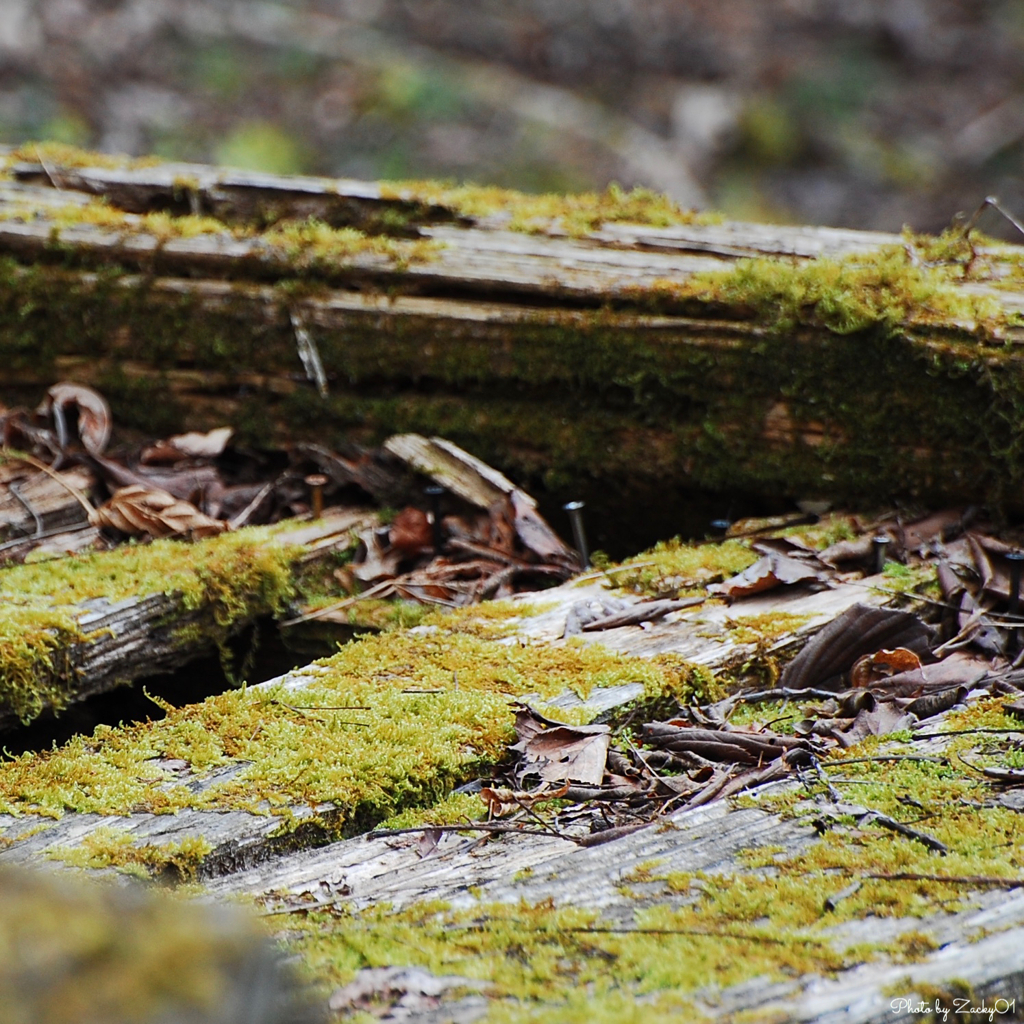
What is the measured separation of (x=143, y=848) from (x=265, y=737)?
→ 0.37 m

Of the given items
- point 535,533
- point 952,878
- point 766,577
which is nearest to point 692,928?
point 952,878

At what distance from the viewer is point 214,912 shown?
0.80m

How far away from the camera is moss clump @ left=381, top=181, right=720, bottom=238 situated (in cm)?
348

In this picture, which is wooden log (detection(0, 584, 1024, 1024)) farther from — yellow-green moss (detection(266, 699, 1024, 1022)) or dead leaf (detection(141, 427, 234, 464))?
dead leaf (detection(141, 427, 234, 464))

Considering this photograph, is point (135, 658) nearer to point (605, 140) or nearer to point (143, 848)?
point (143, 848)

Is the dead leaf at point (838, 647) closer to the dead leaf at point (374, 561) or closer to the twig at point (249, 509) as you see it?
the dead leaf at point (374, 561)

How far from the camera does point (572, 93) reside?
1023cm

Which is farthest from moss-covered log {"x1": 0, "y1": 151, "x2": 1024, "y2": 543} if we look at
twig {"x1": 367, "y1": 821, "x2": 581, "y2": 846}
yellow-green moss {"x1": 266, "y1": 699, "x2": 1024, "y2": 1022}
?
twig {"x1": 367, "y1": 821, "x2": 581, "y2": 846}

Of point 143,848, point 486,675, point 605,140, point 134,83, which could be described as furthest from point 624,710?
point 134,83

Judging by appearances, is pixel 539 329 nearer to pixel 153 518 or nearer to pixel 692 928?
pixel 153 518

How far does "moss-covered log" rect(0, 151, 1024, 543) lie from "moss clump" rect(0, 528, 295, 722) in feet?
2.68

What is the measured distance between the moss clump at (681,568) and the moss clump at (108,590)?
2.99ft

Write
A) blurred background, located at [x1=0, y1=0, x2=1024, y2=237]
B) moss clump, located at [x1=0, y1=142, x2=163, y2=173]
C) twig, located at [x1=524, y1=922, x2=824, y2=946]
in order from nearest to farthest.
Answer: twig, located at [x1=524, y1=922, x2=824, y2=946] < moss clump, located at [x1=0, y1=142, x2=163, y2=173] < blurred background, located at [x1=0, y1=0, x2=1024, y2=237]

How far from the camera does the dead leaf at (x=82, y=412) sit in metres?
3.38
